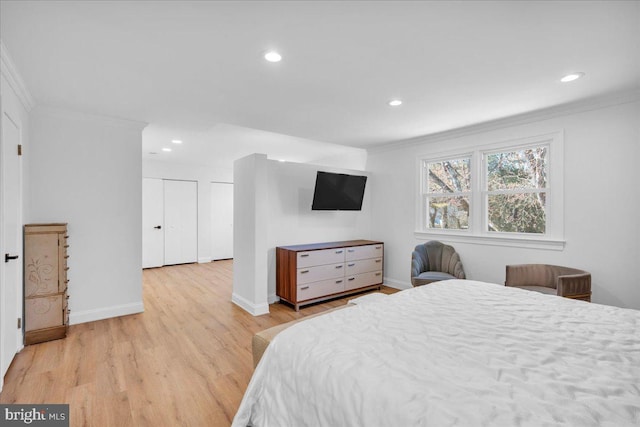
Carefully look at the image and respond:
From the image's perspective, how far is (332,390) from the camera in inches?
44.4

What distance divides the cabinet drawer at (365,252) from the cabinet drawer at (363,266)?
6 cm

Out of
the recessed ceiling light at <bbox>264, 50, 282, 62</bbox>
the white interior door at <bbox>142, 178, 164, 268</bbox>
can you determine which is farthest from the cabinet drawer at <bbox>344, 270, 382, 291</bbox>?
the white interior door at <bbox>142, 178, 164, 268</bbox>

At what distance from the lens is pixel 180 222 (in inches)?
281

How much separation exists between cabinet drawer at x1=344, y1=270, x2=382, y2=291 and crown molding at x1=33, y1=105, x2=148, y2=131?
3522mm

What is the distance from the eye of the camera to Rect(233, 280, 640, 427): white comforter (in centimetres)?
94

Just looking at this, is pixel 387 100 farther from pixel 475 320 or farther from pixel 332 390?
pixel 332 390

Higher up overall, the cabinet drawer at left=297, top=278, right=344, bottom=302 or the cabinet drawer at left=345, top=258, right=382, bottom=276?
the cabinet drawer at left=345, top=258, right=382, bottom=276

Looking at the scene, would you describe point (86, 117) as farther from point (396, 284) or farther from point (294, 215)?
point (396, 284)

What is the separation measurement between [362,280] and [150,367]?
305cm

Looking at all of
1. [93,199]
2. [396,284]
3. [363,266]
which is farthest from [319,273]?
[93,199]

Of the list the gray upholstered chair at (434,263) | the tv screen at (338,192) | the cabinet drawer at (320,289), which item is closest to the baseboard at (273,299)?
the cabinet drawer at (320,289)

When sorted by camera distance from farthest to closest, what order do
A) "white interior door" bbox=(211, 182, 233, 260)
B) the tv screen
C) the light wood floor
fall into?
"white interior door" bbox=(211, 182, 233, 260)
the tv screen
the light wood floor

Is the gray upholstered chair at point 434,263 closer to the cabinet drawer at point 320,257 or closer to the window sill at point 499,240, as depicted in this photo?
the window sill at point 499,240

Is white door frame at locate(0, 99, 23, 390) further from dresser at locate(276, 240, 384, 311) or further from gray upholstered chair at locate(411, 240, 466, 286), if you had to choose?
gray upholstered chair at locate(411, 240, 466, 286)
